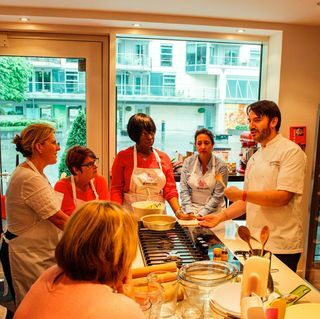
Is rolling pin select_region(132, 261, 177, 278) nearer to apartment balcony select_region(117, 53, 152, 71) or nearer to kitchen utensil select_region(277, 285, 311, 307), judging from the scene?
kitchen utensil select_region(277, 285, 311, 307)

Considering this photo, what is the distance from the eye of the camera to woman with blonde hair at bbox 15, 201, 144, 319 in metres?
0.95

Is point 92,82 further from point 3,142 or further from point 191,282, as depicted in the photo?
point 191,282

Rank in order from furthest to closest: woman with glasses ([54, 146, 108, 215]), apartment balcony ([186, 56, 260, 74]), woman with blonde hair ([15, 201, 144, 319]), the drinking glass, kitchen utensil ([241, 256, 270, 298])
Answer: apartment balcony ([186, 56, 260, 74]) → woman with glasses ([54, 146, 108, 215]) → the drinking glass → kitchen utensil ([241, 256, 270, 298]) → woman with blonde hair ([15, 201, 144, 319])

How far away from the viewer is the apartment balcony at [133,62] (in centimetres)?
348

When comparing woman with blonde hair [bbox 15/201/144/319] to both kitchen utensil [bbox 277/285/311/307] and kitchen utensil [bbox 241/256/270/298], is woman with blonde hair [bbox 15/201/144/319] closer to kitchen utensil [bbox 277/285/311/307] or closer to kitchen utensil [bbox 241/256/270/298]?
kitchen utensil [bbox 241/256/270/298]

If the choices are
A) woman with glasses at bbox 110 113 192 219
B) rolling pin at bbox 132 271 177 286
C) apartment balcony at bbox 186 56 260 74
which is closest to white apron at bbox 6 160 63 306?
woman with glasses at bbox 110 113 192 219

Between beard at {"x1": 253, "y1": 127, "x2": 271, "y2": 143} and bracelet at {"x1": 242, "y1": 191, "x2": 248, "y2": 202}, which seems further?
beard at {"x1": 253, "y1": 127, "x2": 271, "y2": 143}

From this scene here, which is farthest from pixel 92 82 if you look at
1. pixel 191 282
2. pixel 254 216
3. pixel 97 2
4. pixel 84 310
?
pixel 84 310

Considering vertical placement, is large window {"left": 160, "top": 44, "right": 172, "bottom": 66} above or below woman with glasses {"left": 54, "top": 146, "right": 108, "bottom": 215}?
above

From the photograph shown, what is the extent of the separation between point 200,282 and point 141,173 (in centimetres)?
118

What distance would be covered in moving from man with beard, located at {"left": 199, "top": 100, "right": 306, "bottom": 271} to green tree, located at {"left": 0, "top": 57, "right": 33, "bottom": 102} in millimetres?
2103

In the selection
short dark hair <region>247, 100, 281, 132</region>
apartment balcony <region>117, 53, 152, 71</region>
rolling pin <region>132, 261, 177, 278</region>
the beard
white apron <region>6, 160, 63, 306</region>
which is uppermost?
apartment balcony <region>117, 53, 152, 71</region>

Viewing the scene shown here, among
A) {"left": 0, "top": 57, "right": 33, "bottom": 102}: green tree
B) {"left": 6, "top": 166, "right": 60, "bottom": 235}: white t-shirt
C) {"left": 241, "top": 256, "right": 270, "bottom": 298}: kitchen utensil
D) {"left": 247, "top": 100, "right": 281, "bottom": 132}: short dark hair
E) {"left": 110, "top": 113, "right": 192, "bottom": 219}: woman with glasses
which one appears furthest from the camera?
{"left": 0, "top": 57, "right": 33, "bottom": 102}: green tree

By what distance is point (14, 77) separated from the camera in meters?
3.32
